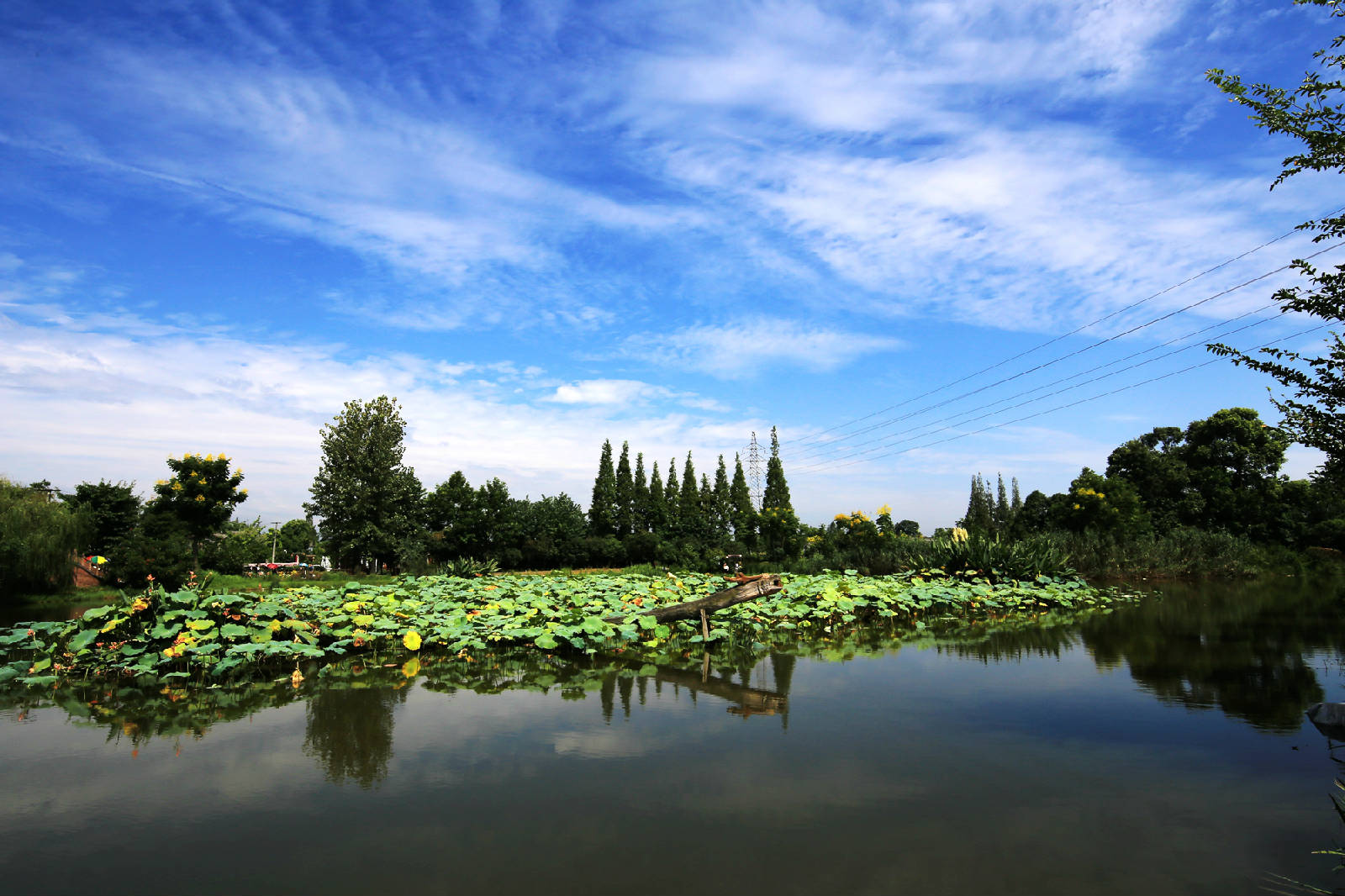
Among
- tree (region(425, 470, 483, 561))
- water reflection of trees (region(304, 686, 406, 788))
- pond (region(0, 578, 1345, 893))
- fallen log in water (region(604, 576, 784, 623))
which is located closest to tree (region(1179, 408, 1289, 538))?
pond (region(0, 578, 1345, 893))

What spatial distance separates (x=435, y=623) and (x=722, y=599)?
10.4 ft

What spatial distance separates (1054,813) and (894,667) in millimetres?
3487

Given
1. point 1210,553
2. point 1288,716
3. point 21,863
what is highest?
point 1210,553

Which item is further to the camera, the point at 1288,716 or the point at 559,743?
the point at 1288,716

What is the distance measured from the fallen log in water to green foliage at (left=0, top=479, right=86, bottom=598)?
569 inches

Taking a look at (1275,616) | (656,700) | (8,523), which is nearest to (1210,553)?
(1275,616)

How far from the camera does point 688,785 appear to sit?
10.9 feet

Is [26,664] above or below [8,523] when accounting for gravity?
below

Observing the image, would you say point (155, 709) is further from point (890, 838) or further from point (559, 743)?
point (890, 838)

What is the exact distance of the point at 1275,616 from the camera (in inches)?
369

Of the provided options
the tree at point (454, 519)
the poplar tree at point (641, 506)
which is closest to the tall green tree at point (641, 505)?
the poplar tree at point (641, 506)

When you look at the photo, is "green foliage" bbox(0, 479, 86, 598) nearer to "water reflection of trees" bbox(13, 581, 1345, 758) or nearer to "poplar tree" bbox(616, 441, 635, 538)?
"water reflection of trees" bbox(13, 581, 1345, 758)

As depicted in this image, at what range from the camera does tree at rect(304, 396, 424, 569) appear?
80.7 feet

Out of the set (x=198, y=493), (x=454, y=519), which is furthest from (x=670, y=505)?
(x=198, y=493)
